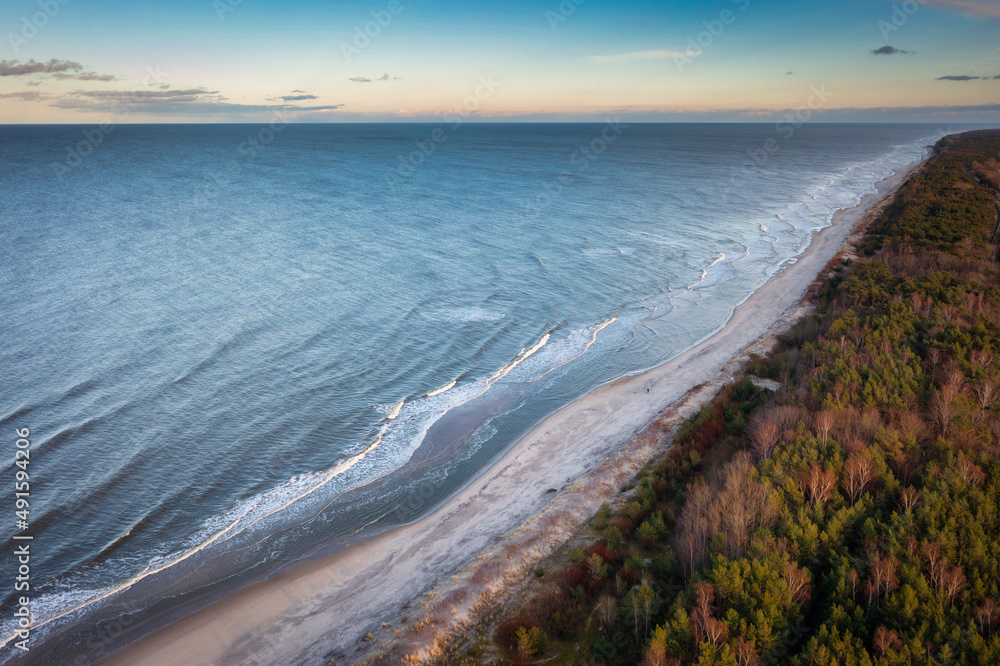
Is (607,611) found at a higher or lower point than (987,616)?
lower

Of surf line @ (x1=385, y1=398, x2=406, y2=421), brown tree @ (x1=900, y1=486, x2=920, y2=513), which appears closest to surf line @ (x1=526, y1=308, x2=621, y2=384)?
surf line @ (x1=385, y1=398, x2=406, y2=421)

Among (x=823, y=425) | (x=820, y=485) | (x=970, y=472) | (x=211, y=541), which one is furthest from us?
(x=211, y=541)

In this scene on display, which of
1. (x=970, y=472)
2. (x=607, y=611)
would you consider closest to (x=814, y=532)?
(x=970, y=472)

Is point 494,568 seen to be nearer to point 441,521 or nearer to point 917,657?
point 441,521

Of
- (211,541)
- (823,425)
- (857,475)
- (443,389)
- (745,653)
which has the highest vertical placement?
(823,425)

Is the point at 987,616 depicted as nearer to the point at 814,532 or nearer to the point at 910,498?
the point at 814,532

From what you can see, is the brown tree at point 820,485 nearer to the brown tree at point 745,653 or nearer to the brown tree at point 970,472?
the brown tree at point 970,472

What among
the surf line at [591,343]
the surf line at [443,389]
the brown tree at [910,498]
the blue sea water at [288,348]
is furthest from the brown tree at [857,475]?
the surf line at [443,389]
